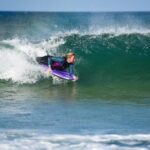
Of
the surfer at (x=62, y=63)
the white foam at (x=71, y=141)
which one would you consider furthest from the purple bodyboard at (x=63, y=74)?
the white foam at (x=71, y=141)

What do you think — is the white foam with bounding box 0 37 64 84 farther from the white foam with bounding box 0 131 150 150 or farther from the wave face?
the white foam with bounding box 0 131 150 150

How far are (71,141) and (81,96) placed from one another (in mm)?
4845

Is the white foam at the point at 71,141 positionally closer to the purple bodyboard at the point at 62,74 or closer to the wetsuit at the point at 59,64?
the purple bodyboard at the point at 62,74

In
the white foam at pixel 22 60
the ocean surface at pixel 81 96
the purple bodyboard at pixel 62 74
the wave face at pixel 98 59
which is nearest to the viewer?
the ocean surface at pixel 81 96

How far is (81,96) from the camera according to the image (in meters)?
14.4

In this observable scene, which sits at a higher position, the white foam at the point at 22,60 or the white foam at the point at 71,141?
the white foam at the point at 22,60

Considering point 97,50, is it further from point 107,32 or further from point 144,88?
point 144,88

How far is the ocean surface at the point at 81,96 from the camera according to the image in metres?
9.77

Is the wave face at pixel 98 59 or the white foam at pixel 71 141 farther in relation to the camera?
the wave face at pixel 98 59

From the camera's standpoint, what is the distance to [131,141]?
9.62 m

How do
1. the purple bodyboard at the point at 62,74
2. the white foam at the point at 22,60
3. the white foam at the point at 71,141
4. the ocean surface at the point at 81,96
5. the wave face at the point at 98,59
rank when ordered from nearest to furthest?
the white foam at the point at 71,141 < the ocean surface at the point at 81,96 < the purple bodyboard at the point at 62,74 < the wave face at the point at 98,59 < the white foam at the point at 22,60

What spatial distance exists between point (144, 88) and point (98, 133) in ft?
19.6

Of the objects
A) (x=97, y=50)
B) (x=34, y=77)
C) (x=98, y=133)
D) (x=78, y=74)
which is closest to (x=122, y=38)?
(x=97, y=50)

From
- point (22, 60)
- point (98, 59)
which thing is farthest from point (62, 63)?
point (98, 59)
